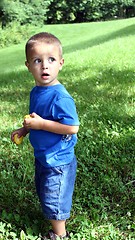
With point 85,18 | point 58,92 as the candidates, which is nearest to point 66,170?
point 58,92

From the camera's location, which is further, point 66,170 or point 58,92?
point 66,170

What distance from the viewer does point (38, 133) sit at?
8.13 ft

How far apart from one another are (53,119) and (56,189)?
44 centimetres

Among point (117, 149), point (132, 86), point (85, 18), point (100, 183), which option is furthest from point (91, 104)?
point (85, 18)

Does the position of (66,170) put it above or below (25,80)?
above

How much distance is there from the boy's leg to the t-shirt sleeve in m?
0.68

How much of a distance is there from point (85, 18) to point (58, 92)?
128ft

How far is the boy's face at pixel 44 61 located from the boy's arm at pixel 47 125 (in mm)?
212

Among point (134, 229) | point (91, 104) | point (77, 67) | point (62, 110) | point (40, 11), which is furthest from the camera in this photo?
point (40, 11)

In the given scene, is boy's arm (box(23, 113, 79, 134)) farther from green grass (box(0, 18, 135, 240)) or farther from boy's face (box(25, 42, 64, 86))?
green grass (box(0, 18, 135, 240))

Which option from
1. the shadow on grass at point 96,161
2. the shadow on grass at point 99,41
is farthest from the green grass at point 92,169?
the shadow on grass at point 99,41

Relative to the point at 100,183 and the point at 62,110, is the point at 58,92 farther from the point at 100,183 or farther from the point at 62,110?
the point at 100,183

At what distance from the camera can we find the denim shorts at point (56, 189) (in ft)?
8.27

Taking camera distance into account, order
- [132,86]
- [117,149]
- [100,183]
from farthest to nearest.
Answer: [132,86], [117,149], [100,183]
